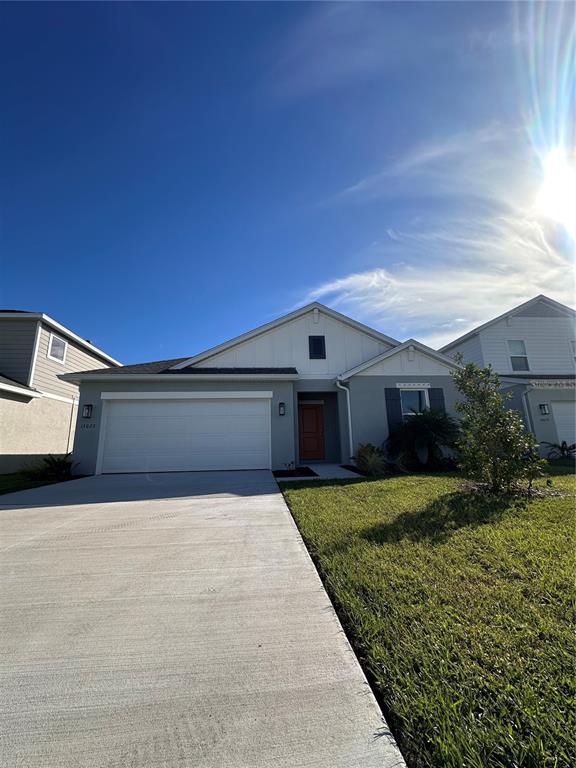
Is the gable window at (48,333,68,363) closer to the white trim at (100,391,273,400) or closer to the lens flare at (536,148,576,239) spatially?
the white trim at (100,391,273,400)

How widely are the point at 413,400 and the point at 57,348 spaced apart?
14.2 m

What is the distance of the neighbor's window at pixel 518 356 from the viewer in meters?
14.6

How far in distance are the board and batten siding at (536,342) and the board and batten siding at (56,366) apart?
17.8 metres

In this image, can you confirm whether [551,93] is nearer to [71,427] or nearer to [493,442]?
[493,442]

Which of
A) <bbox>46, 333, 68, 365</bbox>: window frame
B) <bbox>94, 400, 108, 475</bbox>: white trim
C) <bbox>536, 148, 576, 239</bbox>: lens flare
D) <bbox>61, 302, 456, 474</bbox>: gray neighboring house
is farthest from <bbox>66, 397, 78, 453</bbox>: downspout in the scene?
<bbox>536, 148, 576, 239</bbox>: lens flare

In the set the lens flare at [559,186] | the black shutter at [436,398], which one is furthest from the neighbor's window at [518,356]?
the lens flare at [559,186]

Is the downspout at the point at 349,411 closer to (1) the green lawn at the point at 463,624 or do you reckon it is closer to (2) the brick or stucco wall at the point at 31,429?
(1) the green lawn at the point at 463,624

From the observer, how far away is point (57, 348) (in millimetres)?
13250

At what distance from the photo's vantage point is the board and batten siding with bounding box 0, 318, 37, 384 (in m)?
11.8

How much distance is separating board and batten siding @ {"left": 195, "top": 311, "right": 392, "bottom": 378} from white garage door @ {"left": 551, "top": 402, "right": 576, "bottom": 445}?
264 inches

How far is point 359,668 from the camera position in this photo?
180 centimetres

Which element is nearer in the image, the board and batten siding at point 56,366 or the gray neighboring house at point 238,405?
the gray neighboring house at point 238,405

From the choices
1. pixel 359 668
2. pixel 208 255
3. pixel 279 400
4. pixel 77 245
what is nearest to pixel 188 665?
pixel 359 668

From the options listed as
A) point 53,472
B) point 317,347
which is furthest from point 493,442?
point 53,472
